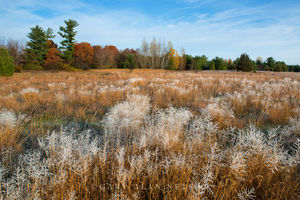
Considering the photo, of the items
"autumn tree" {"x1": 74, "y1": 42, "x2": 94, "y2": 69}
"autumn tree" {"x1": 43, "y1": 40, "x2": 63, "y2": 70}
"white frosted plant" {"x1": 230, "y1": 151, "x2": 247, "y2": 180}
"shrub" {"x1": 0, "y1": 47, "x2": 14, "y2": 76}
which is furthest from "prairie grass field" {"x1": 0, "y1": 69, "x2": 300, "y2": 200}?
"autumn tree" {"x1": 74, "y1": 42, "x2": 94, "y2": 69}

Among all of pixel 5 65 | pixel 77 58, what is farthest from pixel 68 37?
pixel 5 65

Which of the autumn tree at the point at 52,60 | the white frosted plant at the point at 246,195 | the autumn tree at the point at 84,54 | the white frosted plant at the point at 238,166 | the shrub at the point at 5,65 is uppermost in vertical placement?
the autumn tree at the point at 84,54

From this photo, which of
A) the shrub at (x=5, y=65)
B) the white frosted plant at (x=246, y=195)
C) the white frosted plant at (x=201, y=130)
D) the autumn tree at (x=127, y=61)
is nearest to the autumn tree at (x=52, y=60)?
the shrub at (x=5, y=65)

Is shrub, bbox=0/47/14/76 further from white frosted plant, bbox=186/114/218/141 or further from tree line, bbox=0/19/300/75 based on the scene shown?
white frosted plant, bbox=186/114/218/141

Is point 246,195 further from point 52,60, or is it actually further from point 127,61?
point 127,61

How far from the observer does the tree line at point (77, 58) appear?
30.7m

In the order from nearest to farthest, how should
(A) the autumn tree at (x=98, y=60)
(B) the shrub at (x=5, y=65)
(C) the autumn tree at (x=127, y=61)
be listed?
(B) the shrub at (x=5, y=65)
(A) the autumn tree at (x=98, y=60)
(C) the autumn tree at (x=127, y=61)

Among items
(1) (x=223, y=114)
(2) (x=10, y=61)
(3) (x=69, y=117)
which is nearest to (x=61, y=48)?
(2) (x=10, y=61)

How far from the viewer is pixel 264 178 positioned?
1738 millimetres

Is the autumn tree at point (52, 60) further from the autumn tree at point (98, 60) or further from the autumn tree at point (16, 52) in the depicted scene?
the autumn tree at point (98, 60)

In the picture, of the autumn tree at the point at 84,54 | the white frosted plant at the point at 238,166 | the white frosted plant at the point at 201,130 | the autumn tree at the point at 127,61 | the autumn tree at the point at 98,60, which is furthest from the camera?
the autumn tree at the point at 127,61

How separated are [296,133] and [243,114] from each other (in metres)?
1.64

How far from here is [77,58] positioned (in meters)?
38.4

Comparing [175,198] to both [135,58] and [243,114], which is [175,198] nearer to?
[243,114]
